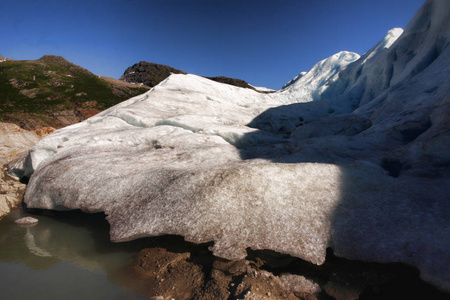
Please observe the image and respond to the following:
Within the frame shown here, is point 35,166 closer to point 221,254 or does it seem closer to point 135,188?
point 135,188

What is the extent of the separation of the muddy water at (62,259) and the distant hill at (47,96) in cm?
5513

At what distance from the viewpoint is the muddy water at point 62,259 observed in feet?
20.2

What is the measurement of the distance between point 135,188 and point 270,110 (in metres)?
22.2

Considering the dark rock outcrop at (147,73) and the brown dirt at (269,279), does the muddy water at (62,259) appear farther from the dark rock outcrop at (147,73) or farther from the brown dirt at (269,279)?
the dark rock outcrop at (147,73)

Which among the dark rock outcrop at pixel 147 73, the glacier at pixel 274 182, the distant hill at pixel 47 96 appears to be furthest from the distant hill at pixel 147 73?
the glacier at pixel 274 182

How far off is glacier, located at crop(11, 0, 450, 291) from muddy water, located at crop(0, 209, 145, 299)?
0.85 m

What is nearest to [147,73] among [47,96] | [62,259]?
[47,96]

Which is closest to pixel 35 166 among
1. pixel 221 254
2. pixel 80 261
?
pixel 80 261

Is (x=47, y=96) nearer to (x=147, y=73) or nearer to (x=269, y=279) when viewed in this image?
(x=269, y=279)

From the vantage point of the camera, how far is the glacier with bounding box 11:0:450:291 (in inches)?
266

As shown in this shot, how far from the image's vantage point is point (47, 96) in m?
75.2

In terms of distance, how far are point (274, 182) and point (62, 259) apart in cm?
764

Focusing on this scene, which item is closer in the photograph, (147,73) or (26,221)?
(26,221)

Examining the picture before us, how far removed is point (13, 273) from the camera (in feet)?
22.5
